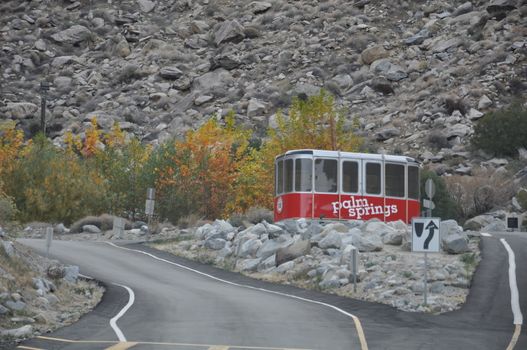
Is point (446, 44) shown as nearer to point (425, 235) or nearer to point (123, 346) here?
point (425, 235)

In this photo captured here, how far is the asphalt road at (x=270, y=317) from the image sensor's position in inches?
739

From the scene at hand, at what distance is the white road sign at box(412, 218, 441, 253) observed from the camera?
79.8 ft

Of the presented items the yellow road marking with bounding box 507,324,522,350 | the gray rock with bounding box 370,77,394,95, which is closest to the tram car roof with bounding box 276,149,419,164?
the yellow road marking with bounding box 507,324,522,350

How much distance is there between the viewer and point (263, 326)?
20812mm

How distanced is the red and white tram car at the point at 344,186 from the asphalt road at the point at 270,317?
4.40 m

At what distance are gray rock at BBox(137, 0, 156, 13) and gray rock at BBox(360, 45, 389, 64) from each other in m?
34.2

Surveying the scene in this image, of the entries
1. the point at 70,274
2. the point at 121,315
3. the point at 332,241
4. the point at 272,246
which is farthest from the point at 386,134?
the point at 121,315

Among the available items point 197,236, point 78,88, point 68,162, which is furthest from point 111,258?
point 78,88

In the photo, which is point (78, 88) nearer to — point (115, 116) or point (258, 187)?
point (115, 116)

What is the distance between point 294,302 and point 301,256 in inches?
323

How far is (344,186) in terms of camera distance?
122 ft

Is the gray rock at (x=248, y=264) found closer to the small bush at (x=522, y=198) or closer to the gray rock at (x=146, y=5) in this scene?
the small bush at (x=522, y=198)

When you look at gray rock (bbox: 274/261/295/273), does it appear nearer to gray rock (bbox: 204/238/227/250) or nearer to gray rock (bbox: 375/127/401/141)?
gray rock (bbox: 204/238/227/250)

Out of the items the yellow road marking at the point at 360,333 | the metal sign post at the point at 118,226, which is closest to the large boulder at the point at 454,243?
the yellow road marking at the point at 360,333
